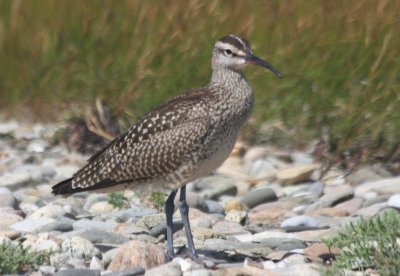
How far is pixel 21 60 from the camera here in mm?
12391

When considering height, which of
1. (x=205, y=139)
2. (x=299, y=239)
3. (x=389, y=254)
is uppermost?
(x=205, y=139)

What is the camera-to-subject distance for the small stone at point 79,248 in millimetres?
7938

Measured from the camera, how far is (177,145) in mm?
8430

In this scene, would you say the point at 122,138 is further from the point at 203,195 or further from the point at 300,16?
the point at 300,16

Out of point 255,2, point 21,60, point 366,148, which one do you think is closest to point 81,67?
point 21,60

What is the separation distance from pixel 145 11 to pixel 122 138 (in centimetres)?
397

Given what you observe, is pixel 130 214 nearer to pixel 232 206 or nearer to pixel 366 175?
pixel 232 206

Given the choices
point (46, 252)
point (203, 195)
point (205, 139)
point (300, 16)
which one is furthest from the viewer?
point (300, 16)

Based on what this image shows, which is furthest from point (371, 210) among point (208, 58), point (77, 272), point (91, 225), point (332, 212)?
point (77, 272)

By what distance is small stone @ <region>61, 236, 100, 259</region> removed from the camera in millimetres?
7938

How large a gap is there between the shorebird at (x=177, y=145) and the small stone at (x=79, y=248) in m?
0.61

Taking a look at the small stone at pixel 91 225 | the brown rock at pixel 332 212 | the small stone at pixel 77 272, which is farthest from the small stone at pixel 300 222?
the small stone at pixel 77 272

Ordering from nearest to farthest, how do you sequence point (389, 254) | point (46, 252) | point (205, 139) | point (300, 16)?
point (389, 254) → point (46, 252) → point (205, 139) → point (300, 16)

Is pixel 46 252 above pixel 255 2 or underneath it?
underneath
